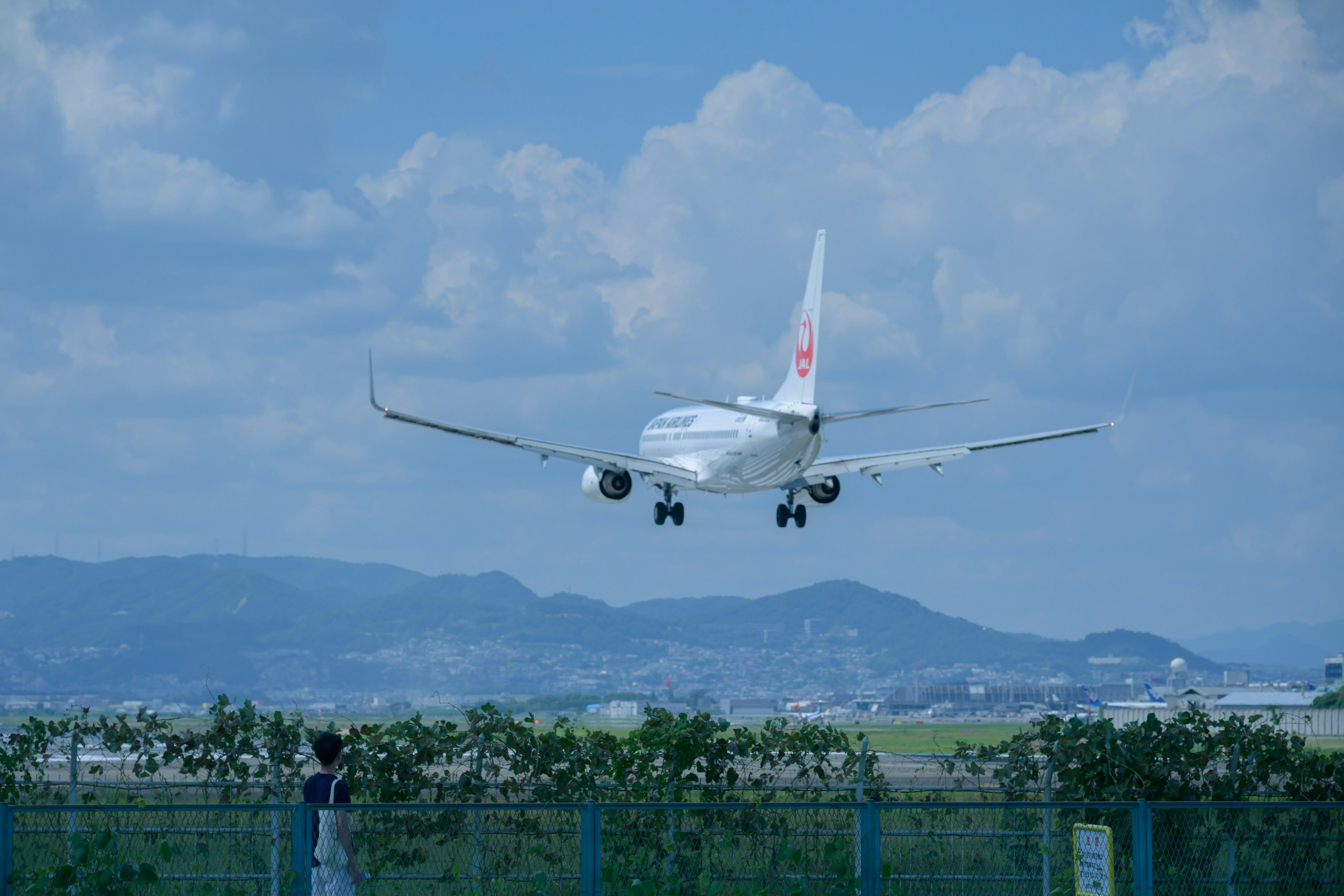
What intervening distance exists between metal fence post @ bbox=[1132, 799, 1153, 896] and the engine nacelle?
148 feet

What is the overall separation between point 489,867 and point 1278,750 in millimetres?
10704

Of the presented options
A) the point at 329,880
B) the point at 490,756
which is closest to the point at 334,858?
the point at 329,880

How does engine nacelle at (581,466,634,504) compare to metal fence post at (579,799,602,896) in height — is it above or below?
above

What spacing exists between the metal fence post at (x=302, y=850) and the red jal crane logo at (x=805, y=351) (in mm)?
44270

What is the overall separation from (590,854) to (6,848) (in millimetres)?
5546

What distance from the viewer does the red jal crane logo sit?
187 feet

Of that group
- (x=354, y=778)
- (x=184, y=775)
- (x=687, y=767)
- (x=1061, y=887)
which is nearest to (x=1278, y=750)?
(x=1061, y=887)

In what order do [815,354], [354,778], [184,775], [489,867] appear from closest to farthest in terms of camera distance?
[489,867] < [354,778] < [184,775] < [815,354]

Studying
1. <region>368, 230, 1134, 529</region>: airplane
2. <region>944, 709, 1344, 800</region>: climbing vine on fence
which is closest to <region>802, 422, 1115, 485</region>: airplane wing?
<region>368, 230, 1134, 529</region>: airplane

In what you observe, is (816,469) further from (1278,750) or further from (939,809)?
(939,809)

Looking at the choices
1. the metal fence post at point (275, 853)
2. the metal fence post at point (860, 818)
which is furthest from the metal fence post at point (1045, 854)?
the metal fence post at point (275, 853)

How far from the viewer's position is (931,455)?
188ft

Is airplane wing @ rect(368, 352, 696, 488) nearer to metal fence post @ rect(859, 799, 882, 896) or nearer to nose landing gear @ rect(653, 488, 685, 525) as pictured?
nose landing gear @ rect(653, 488, 685, 525)

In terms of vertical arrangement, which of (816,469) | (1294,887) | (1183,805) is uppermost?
(816,469)
